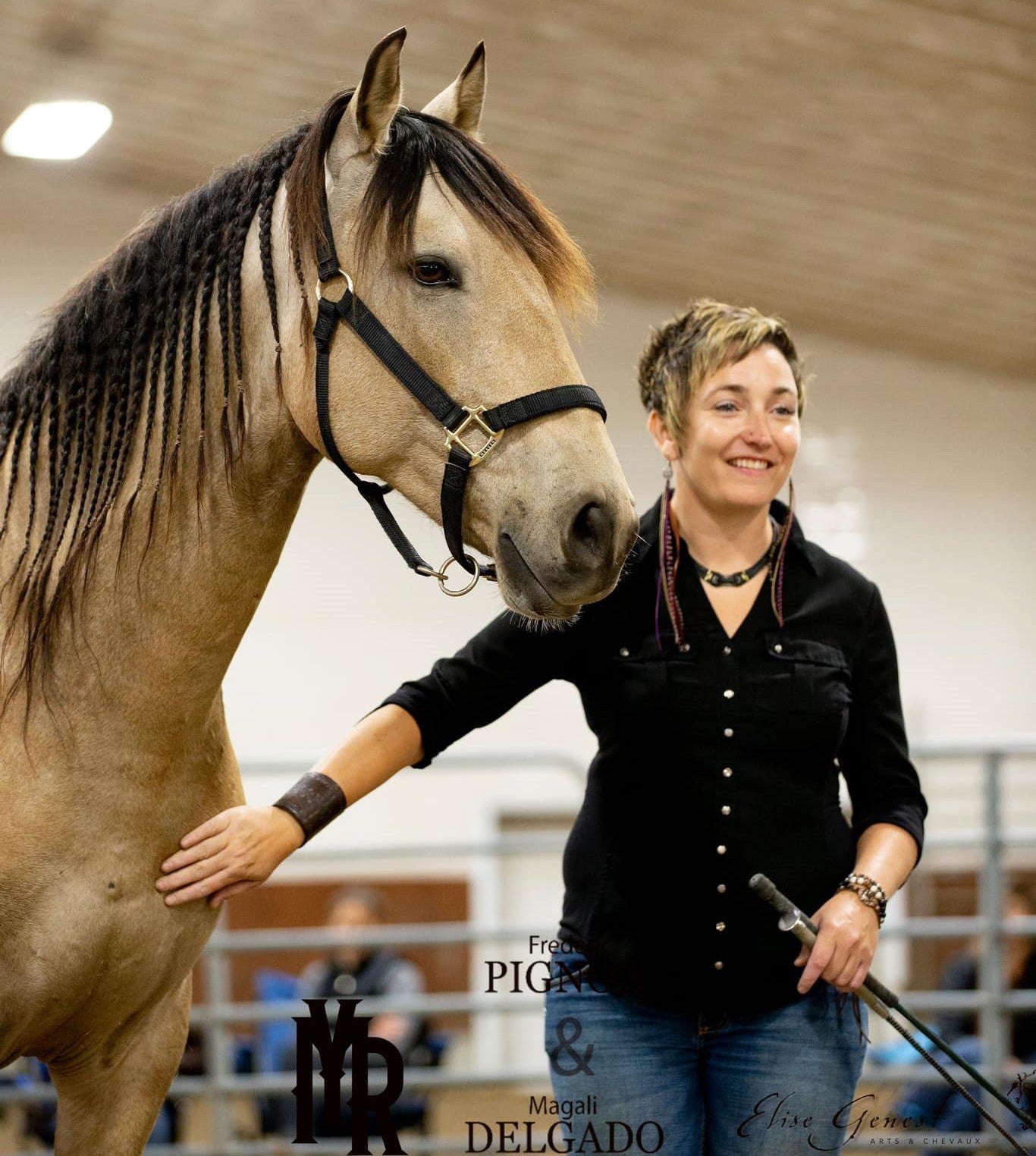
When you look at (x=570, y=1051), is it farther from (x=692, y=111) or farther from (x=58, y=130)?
(x=58, y=130)

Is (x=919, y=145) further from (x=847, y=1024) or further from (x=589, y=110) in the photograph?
(x=847, y=1024)

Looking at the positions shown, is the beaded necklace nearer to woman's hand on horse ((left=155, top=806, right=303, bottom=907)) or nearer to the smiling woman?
the smiling woman

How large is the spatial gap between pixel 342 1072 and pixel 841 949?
63 cm

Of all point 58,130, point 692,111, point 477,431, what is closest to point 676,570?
point 477,431

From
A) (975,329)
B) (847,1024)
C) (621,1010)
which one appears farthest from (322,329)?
(975,329)

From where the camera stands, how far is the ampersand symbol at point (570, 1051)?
175 cm

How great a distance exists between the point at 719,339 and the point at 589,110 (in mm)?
4963

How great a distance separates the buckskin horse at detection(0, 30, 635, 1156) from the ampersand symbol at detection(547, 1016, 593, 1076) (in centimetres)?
48

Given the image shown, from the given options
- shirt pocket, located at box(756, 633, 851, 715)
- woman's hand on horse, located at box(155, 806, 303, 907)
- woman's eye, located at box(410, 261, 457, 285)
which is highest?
woman's eye, located at box(410, 261, 457, 285)

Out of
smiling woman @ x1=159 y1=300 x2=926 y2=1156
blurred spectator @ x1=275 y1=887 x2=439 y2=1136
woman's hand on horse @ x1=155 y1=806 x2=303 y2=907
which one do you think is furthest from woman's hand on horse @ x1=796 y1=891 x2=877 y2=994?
blurred spectator @ x1=275 y1=887 x2=439 y2=1136

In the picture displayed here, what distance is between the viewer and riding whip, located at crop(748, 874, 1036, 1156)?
1.64 m

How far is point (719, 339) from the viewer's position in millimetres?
1837

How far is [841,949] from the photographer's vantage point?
1.65m

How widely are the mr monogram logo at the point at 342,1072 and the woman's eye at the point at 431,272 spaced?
859 millimetres
